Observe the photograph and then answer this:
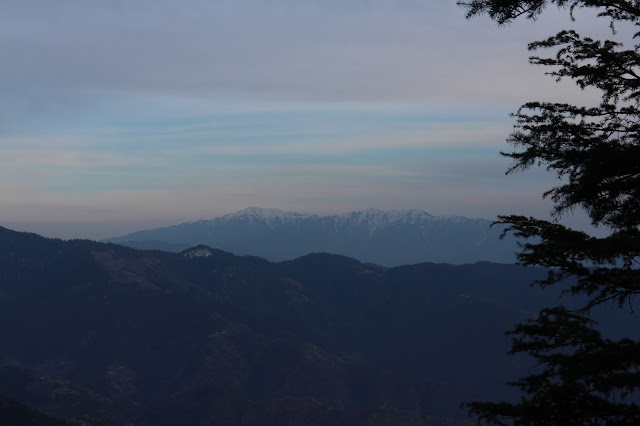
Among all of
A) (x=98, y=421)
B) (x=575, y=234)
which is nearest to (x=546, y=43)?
(x=575, y=234)

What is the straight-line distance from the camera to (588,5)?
739 inches

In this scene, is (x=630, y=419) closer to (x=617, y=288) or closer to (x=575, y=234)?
(x=617, y=288)

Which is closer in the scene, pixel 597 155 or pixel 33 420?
pixel 597 155

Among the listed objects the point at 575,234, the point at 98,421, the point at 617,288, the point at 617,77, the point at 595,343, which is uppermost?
the point at 617,77

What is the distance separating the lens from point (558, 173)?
19875 millimetres

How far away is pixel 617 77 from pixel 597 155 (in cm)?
317

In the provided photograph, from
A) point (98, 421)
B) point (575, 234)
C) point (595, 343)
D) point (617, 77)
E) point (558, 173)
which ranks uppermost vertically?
Answer: point (617, 77)

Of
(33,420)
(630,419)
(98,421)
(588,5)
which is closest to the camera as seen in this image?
(630,419)

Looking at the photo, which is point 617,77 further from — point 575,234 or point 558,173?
point 575,234

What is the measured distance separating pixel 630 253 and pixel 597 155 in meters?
3.12

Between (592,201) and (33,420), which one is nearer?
(592,201)

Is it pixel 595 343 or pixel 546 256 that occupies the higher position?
pixel 546 256

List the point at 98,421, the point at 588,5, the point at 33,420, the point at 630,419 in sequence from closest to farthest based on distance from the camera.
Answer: the point at 630,419 → the point at 588,5 → the point at 33,420 → the point at 98,421

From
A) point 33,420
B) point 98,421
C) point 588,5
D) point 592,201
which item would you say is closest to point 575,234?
point 592,201
